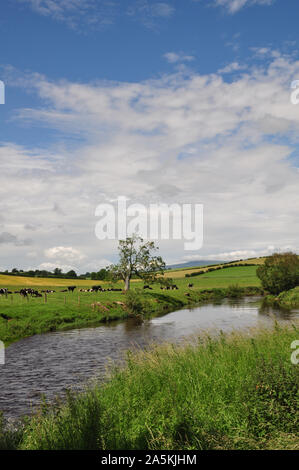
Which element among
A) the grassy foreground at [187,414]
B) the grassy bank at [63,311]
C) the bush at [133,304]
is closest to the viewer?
the grassy foreground at [187,414]

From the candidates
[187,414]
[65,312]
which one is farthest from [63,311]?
[187,414]

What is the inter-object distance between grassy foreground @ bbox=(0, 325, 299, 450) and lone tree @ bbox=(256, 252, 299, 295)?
2549 inches

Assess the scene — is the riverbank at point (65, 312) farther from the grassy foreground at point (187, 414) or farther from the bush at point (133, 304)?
the grassy foreground at point (187, 414)

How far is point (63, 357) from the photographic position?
2406 cm

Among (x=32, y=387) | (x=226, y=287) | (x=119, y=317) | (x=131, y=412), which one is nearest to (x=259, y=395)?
(x=131, y=412)

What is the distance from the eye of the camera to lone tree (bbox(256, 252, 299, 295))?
7331 centimetres

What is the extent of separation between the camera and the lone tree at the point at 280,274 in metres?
73.3

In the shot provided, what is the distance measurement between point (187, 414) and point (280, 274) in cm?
6844

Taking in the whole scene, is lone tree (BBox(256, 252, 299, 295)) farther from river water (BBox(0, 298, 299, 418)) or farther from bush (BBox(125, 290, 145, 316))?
river water (BBox(0, 298, 299, 418))

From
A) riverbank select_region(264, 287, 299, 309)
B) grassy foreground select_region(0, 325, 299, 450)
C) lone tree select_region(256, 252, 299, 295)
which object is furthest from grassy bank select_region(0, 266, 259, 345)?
grassy foreground select_region(0, 325, 299, 450)

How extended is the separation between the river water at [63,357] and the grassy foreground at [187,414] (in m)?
1.98

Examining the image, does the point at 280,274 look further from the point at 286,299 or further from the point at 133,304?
the point at 133,304

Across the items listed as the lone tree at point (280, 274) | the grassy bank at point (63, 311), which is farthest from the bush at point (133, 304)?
the lone tree at point (280, 274)
